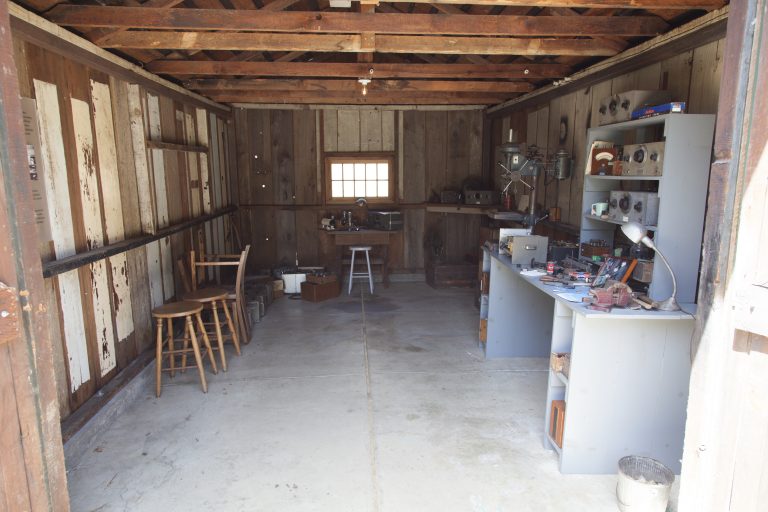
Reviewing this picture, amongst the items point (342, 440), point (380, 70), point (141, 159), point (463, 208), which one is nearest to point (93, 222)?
point (141, 159)

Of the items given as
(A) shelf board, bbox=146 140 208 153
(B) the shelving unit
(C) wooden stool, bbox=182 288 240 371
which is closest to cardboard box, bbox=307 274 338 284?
(A) shelf board, bbox=146 140 208 153

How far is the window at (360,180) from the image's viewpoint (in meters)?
7.86

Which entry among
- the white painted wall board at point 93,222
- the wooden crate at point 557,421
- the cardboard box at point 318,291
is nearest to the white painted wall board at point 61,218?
the white painted wall board at point 93,222

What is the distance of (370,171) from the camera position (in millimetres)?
7906

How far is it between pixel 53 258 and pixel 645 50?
4286 millimetres

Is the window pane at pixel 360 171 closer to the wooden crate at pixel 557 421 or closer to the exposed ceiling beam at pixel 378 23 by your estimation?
the exposed ceiling beam at pixel 378 23

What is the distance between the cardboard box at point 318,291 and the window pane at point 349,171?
1.96 m

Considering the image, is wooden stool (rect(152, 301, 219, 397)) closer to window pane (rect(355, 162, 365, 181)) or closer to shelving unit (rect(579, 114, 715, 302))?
shelving unit (rect(579, 114, 715, 302))

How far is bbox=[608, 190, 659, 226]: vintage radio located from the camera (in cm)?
291

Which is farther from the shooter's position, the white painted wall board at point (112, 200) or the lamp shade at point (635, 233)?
the white painted wall board at point (112, 200)

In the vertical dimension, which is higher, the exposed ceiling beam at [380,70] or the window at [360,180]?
the exposed ceiling beam at [380,70]

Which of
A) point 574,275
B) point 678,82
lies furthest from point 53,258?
point 678,82

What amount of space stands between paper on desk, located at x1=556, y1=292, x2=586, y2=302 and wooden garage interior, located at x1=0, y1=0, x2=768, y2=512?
0.10m

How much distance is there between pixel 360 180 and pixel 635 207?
5.33m
